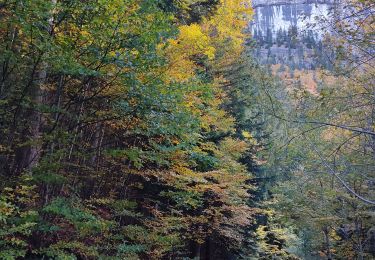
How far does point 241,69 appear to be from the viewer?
16078 mm

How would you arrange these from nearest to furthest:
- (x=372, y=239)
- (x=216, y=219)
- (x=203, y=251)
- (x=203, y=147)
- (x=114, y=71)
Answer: (x=114, y=71) < (x=203, y=147) < (x=216, y=219) < (x=203, y=251) < (x=372, y=239)

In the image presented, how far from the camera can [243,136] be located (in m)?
16.6

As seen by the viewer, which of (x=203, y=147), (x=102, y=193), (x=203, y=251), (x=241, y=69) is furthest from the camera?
(x=241, y=69)

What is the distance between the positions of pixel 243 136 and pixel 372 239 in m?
8.41

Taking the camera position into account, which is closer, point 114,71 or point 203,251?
point 114,71

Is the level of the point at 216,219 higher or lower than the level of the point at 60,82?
lower

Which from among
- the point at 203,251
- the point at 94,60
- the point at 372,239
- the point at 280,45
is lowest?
the point at 203,251

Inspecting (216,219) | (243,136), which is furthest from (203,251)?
(243,136)

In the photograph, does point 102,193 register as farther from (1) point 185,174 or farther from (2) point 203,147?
(2) point 203,147

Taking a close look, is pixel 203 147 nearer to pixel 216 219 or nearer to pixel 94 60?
pixel 216 219

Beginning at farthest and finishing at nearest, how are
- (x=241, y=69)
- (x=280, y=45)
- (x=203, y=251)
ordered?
(x=280, y=45), (x=241, y=69), (x=203, y=251)

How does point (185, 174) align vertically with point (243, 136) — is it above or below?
below

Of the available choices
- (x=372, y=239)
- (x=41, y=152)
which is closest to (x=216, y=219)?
(x=41, y=152)

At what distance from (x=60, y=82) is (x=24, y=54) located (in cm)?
89
